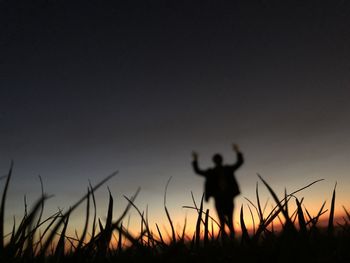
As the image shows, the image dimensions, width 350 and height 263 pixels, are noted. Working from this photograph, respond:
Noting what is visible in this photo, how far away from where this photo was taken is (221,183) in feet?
38.8

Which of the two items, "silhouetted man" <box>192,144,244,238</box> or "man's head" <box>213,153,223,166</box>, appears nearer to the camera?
"silhouetted man" <box>192,144,244,238</box>

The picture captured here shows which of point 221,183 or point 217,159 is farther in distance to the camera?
point 217,159

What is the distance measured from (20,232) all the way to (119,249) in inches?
20.7

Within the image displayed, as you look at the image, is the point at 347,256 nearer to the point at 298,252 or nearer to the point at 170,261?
the point at 298,252

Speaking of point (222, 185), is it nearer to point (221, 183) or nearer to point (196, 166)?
point (221, 183)

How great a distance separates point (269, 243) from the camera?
5.14ft

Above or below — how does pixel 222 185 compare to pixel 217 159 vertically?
below

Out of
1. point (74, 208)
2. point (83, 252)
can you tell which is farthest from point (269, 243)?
point (74, 208)

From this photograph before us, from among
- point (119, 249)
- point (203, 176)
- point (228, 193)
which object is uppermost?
point (203, 176)

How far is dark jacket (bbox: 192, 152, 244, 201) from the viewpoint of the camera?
11.8 meters

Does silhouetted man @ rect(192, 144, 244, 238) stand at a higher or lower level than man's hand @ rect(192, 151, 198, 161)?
lower

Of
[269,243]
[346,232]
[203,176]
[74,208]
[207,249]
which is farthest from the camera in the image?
[203,176]

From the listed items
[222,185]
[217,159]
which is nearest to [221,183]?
[222,185]

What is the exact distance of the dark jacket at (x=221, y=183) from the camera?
463 inches
